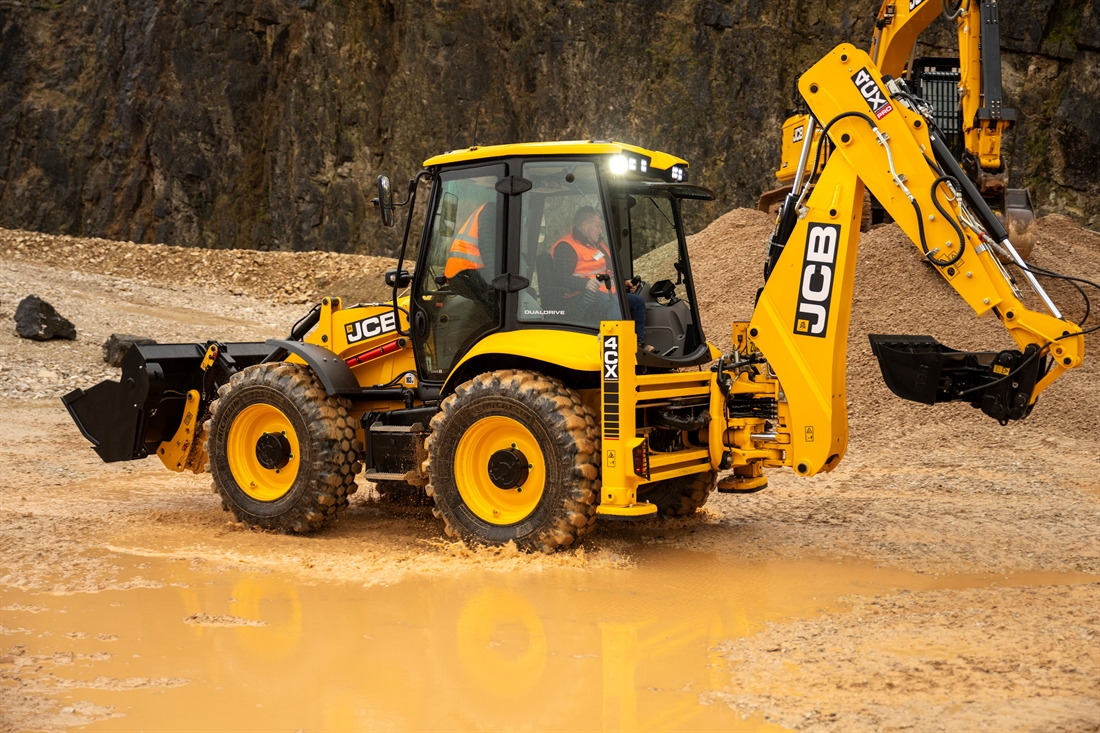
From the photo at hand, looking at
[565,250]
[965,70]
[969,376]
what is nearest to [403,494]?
[565,250]

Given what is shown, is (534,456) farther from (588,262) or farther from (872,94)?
(872,94)

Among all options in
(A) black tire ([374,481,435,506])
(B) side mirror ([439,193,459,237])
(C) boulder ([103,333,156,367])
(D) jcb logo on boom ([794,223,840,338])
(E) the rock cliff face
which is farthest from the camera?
(E) the rock cliff face

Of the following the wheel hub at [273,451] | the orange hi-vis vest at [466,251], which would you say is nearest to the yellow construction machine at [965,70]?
the orange hi-vis vest at [466,251]

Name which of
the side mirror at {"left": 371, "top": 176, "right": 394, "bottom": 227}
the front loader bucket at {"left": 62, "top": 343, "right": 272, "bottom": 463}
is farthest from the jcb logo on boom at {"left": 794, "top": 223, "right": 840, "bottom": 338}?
the front loader bucket at {"left": 62, "top": 343, "right": 272, "bottom": 463}

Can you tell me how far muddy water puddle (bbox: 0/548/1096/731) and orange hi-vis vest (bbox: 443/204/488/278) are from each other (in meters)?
2.00

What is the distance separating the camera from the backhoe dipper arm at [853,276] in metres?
6.03

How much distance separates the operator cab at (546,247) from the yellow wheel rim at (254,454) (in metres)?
1.14

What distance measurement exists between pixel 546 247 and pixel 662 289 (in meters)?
0.99

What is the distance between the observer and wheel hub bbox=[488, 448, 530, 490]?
21.2 feet

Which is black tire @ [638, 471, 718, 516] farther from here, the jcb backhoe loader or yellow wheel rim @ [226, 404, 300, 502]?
yellow wheel rim @ [226, 404, 300, 502]

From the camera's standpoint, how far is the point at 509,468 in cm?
648

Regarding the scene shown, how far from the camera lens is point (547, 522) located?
248 inches

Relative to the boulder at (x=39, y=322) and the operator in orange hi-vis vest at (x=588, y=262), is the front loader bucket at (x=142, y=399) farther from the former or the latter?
the boulder at (x=39, y=322)

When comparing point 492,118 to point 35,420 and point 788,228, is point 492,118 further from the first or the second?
point 788,228
